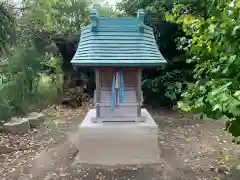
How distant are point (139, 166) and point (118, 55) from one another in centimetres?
147

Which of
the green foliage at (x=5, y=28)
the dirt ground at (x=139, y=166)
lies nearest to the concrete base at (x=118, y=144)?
the dirt ground at (x=139, y=166)

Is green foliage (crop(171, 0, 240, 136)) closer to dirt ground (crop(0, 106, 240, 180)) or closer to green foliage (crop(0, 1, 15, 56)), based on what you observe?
dirt ground (crop(0, 106, 240, 180))

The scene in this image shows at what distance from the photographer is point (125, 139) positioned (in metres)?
3.37

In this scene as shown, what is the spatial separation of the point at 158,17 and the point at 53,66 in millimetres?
3200

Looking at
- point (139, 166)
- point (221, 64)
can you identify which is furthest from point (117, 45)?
point (221, 64)

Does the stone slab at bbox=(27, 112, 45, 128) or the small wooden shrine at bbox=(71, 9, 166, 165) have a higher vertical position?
the small wooden shrine at bbox=(71, 9, 166, 165)

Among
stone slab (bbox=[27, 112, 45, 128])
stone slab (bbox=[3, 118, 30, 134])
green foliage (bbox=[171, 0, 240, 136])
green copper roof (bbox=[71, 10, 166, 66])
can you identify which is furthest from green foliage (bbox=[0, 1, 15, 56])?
green foliage (bbox=[171, 0, 240, 136])

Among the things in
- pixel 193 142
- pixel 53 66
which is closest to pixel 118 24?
pixel 193 142

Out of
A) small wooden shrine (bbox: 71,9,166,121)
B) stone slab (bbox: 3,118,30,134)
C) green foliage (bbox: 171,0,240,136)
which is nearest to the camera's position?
green foliage (bbox: 171,0,240,136)

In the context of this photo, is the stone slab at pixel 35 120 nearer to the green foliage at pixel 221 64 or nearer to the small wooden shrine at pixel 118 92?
the small wooden shrine at pixel 118 92

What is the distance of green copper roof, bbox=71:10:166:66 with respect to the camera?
3225mm

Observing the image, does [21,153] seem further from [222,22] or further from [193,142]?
[222,22]

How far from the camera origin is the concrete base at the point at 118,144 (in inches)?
132

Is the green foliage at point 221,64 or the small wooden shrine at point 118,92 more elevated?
the green foliage at point 221,64
